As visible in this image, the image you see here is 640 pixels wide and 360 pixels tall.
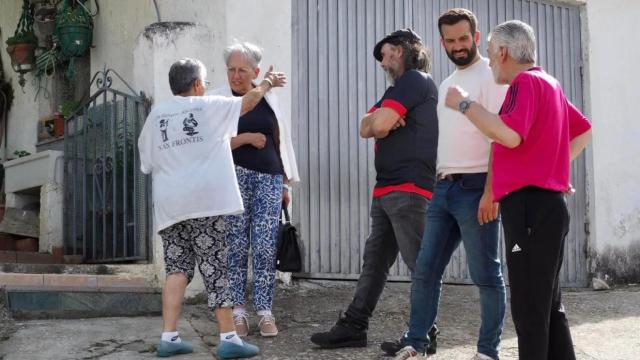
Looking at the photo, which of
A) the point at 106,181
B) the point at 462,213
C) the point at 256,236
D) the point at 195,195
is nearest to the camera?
the point at 462,213

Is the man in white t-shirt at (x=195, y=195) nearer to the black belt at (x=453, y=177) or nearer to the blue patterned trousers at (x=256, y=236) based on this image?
the blue patterned trousers at (x=256, y=236)

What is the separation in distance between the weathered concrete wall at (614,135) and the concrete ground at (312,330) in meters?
1.25

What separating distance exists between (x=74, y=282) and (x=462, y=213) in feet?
9.33

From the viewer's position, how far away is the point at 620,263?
26.5 feet

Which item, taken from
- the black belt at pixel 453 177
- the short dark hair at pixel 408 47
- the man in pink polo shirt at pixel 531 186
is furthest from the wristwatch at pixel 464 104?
the short dark hair at pixel 408 47

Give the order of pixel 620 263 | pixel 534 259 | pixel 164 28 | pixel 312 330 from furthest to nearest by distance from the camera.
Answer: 1. pixel 620 263
2. pixel 164 28
3. pixel 312 330
4. pixel 534 259

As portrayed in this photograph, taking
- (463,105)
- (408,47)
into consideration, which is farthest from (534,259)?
(408,47)

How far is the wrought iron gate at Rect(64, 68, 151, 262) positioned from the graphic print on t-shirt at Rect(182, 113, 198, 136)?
5.77 ft

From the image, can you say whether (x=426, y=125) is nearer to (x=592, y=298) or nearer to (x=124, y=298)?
(x=124, y=298)

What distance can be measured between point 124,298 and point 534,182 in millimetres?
3074

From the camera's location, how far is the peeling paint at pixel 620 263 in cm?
796

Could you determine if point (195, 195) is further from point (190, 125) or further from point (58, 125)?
point (58, 125)

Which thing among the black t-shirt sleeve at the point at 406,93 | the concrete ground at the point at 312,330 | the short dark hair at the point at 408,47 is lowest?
the concrete ground at the point at 312,330

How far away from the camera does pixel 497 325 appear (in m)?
4.22
